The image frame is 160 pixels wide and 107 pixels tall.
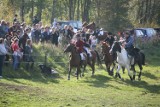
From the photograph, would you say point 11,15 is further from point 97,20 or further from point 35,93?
point 35,93

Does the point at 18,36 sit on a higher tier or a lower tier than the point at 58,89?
higher

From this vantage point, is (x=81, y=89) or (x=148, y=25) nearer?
(x=81, y=89)

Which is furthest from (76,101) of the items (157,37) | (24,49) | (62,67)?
(157,37)

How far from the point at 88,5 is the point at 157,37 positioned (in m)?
14.3

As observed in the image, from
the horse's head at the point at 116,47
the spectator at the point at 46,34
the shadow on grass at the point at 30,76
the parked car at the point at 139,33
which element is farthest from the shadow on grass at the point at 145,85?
the parked car at the point at 139,33

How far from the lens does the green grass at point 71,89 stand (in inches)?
713

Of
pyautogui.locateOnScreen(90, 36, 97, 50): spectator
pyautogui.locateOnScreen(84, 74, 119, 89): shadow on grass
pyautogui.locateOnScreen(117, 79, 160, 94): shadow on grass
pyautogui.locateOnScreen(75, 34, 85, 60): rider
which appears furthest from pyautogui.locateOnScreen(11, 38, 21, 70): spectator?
pyautogui.locateOnScreen(90, 36, 97, 50): spectator

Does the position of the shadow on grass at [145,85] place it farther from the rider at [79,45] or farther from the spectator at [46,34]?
the spectator at [46,34]

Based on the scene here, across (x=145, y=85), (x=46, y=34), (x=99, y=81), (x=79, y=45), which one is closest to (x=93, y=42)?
(x=46, y=34)

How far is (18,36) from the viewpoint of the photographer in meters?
29.0

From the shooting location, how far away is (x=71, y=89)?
75.6 feet

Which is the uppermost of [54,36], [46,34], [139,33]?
[46,34]

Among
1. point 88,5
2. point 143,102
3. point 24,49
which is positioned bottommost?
point 143,102

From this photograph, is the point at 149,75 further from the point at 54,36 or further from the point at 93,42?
the point at 54,36
